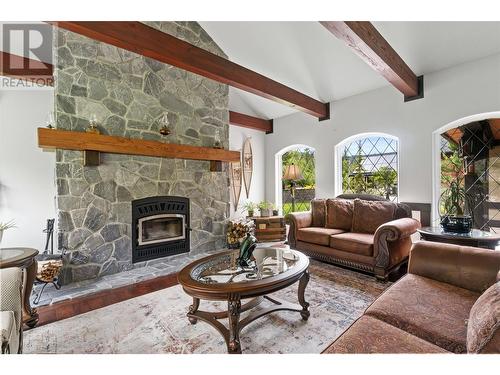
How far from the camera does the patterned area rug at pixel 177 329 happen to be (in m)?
1.64

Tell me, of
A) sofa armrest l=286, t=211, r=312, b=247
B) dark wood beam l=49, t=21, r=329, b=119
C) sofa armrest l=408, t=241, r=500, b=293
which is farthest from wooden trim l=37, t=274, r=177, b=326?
sofa armrest l=408, t=241, r=500, b=293

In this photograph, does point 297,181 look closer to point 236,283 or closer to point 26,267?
point 236,283

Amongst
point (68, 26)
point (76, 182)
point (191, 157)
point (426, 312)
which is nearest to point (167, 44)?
point (68, 26)

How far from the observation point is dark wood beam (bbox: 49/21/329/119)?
202 cm

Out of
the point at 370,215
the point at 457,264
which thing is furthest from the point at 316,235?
the point at 457,264

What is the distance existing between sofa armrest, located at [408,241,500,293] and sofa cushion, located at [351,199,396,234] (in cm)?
132

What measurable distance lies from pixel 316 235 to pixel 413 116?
223 cm

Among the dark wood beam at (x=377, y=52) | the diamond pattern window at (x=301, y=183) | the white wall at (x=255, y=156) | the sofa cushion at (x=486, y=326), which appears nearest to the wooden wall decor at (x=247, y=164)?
the white wall at (x=255, y=156)

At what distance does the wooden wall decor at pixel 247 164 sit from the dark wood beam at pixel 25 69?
349 centimetres

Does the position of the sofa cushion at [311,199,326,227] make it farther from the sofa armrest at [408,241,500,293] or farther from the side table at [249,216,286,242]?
the sofa armrest at [408,241,500,293]

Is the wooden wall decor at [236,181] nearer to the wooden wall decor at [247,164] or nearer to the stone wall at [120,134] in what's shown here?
the wooden wall decor at [247,164]
